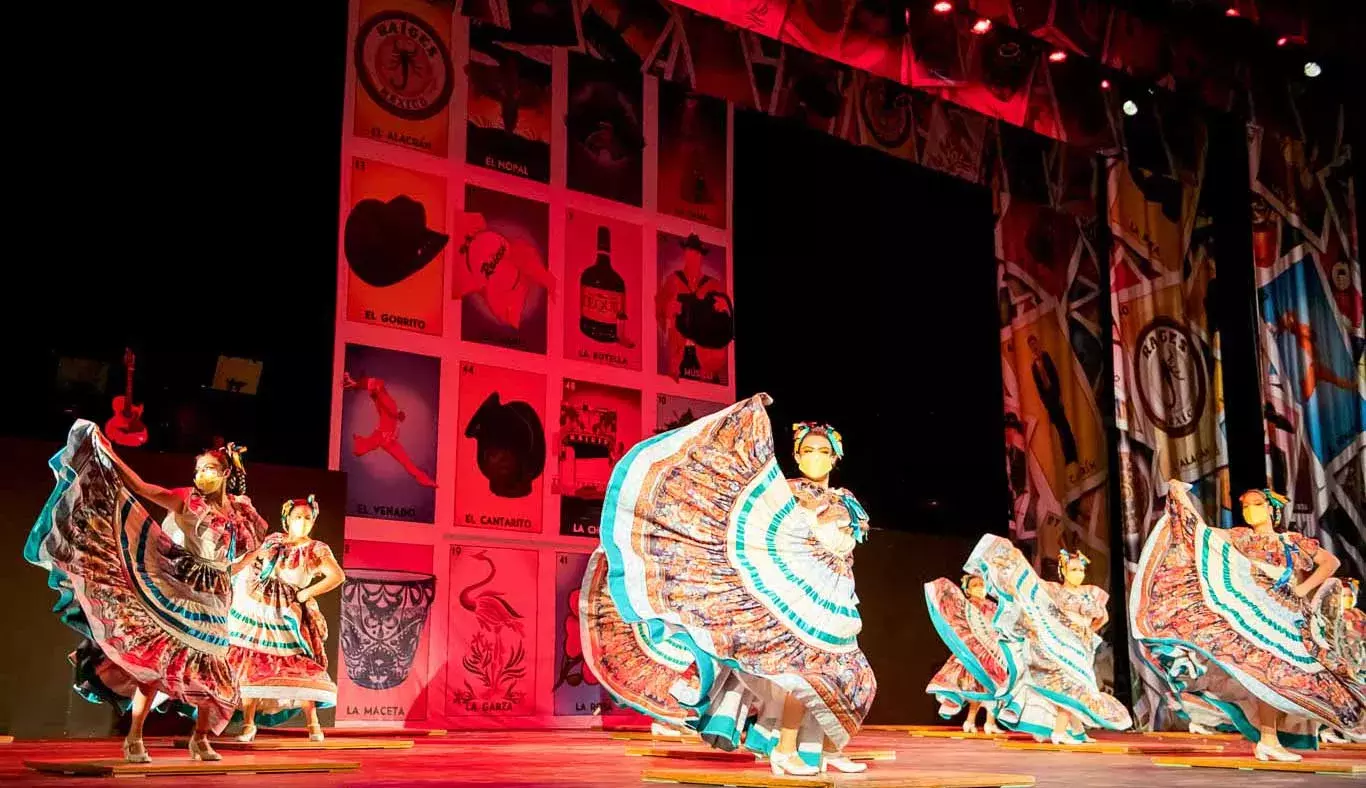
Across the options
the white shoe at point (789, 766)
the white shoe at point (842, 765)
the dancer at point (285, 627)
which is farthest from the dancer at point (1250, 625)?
the dancer at point (285, 627)

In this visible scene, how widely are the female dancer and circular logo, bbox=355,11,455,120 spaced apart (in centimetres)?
441

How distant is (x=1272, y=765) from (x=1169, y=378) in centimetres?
763

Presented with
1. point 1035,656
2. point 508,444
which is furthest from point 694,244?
point 1035,656

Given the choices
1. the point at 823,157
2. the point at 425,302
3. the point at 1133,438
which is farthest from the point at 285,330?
the point at 1133,438

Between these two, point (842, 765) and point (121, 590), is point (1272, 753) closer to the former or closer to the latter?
point (842, 765)

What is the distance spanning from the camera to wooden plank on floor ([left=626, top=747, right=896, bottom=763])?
530 cm

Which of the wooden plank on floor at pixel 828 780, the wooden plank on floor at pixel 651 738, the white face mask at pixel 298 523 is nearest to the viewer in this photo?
the wooden plank on floor at pixel 828 780

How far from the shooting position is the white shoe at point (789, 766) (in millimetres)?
4074

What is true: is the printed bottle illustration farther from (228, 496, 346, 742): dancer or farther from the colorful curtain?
the colorful curtain

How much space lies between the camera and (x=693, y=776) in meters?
4.07

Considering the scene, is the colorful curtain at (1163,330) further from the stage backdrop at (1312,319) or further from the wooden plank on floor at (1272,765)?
the wooden plank on floor at (1272,765)

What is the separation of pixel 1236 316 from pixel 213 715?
1064 centimetres

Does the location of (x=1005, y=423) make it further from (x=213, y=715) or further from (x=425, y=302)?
(x=213, y=715)

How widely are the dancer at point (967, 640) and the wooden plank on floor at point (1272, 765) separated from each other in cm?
267
